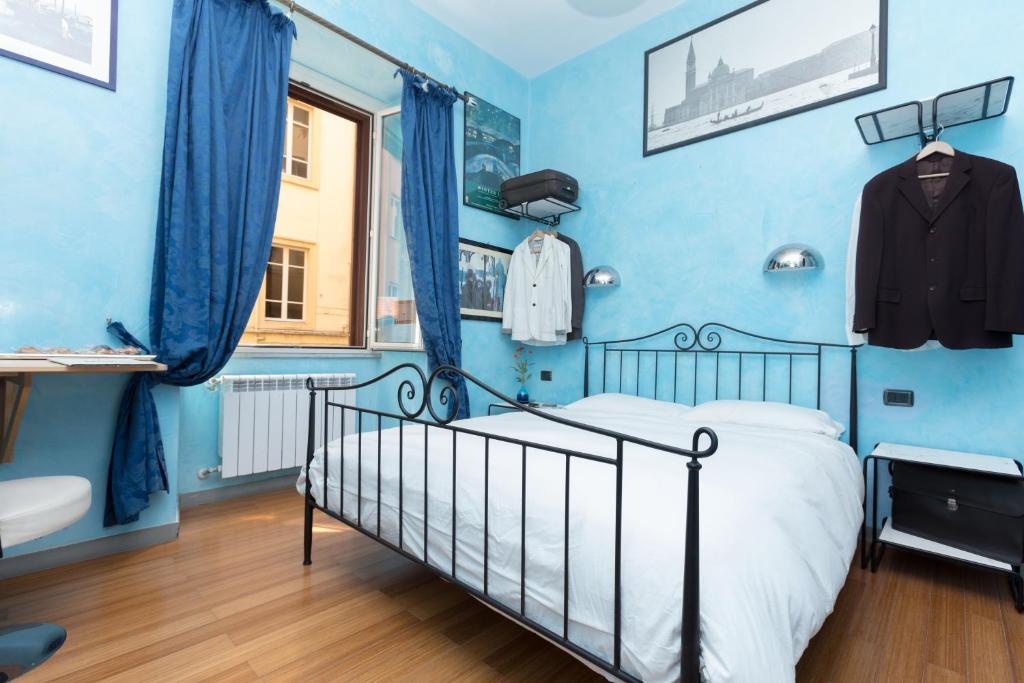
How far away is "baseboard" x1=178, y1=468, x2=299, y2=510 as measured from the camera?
8.98 feet

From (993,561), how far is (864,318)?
1058mm

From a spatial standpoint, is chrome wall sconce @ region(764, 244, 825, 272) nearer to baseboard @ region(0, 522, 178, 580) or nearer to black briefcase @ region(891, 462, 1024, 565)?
black briefcase @ region(891, 462, 1024, 565)

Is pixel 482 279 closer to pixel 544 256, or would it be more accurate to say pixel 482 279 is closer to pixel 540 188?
pixel 544 256

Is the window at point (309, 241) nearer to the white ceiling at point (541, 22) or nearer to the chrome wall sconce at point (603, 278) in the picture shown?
the white ceiling at point (541, 22)

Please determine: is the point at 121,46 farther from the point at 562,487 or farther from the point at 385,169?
the point at 562,487

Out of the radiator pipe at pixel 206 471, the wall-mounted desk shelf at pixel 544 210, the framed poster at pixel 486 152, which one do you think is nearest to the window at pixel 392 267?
the framed poster at pixel 486 152

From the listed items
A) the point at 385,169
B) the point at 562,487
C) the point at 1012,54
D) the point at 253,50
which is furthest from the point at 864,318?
the point at 253,50

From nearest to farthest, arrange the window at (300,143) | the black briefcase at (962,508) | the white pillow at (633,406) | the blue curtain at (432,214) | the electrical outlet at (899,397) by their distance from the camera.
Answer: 1. the black briefcase at (962,508)
2. the electrical outlet at (899,397)
3. the white pillow at (633,406)
4. the blue curtain at (432,214)
5. the window at (300,143)

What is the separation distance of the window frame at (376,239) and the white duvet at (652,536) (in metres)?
1.54

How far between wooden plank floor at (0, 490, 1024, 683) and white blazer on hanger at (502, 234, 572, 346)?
1.91 m

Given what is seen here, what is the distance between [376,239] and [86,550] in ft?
7.51

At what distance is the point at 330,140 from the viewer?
5.75 metres

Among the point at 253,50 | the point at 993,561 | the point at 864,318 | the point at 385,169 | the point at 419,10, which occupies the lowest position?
the point at 993,561

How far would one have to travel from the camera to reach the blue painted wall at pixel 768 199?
2.27 meters
